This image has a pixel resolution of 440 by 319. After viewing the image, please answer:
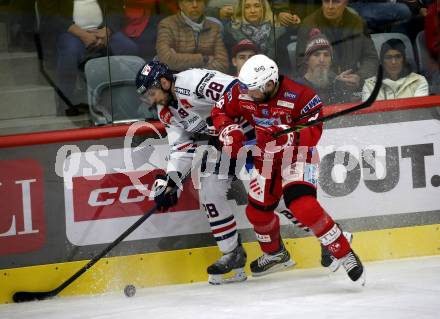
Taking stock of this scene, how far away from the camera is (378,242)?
20.1 feet

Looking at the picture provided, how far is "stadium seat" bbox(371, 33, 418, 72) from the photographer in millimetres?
6148

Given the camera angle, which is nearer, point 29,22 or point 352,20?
point 29,22

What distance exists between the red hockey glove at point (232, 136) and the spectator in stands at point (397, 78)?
→ 1.05 metres

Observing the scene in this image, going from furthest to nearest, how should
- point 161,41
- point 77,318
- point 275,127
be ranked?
point 161,41
point 275,127
point 77,318

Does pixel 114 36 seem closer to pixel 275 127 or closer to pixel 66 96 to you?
pixel 66 96

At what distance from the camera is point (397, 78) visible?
20.3ft

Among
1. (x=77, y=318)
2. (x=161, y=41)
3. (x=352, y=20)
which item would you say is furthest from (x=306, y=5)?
(x=77, y=318)

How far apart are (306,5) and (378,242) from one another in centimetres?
142

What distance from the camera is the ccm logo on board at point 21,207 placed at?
5.79 metres

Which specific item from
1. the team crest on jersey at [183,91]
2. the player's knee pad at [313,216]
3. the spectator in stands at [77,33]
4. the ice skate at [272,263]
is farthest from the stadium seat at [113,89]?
the player's knee pad at [313,216]

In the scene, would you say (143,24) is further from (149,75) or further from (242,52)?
(242,52)

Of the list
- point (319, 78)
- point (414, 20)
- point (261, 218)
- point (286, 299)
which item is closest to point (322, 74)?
point (319, 78)

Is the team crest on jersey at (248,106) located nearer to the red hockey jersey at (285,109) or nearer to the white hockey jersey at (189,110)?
the red hockey jersey at (285,109)

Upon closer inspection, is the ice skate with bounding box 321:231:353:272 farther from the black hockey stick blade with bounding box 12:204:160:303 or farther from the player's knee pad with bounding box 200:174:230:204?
the black hockey stick blade with bounding box 12:204:160:303
